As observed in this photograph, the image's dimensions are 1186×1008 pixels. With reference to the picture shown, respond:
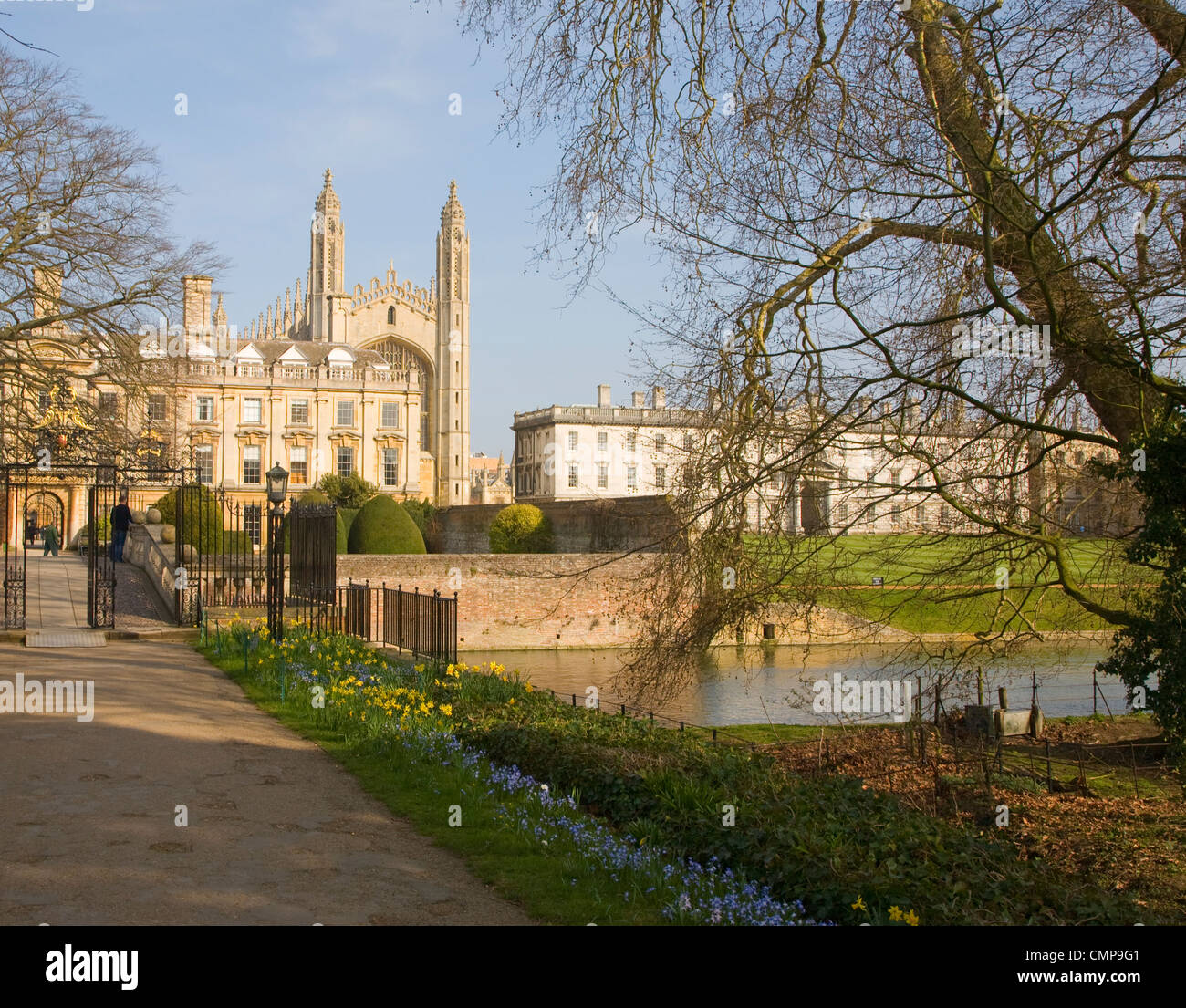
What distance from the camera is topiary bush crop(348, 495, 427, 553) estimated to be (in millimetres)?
37094

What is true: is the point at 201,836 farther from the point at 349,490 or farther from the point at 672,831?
the point at 349,490

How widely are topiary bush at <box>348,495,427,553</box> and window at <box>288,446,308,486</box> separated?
940 inches

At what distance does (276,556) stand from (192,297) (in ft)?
24.5

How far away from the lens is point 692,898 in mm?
4844

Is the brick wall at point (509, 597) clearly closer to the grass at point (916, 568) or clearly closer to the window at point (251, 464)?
the grass at point (916, 568)

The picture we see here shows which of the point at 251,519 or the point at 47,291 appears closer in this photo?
the point at 47,291

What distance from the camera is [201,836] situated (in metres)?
5.88

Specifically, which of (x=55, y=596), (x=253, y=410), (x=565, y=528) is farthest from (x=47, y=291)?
(x=253, y=410)
